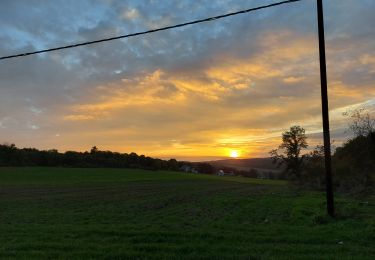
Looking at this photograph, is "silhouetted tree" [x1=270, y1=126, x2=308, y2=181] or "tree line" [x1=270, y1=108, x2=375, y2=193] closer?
"tree line" [x1=270, y1=108, x2=375, y2=193]

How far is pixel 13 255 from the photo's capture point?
976 cm

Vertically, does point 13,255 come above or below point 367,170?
below

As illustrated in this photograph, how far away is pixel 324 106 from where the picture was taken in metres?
15.5

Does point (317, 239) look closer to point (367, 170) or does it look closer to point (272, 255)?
point (272, 255)

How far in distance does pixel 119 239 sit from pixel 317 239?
16.6 feet

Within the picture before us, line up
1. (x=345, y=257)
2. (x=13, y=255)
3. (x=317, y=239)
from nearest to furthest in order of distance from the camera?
(x=345, y=257) → (x=13, y=255) → (x=317, y=239)

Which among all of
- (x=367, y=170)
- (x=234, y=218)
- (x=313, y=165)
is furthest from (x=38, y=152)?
(x=234, y=218)

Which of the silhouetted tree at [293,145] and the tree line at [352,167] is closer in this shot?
the tree line at [352,167]

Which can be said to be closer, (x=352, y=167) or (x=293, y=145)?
(x=352, y=167)

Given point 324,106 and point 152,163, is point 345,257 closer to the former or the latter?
point 324,106

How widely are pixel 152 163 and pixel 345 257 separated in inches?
5339

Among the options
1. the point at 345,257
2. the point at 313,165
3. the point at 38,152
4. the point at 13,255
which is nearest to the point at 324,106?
the point at 345,257

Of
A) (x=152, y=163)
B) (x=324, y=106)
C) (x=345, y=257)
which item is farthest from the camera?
(x=152, y=163)

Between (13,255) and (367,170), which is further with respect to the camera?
(367,170)
